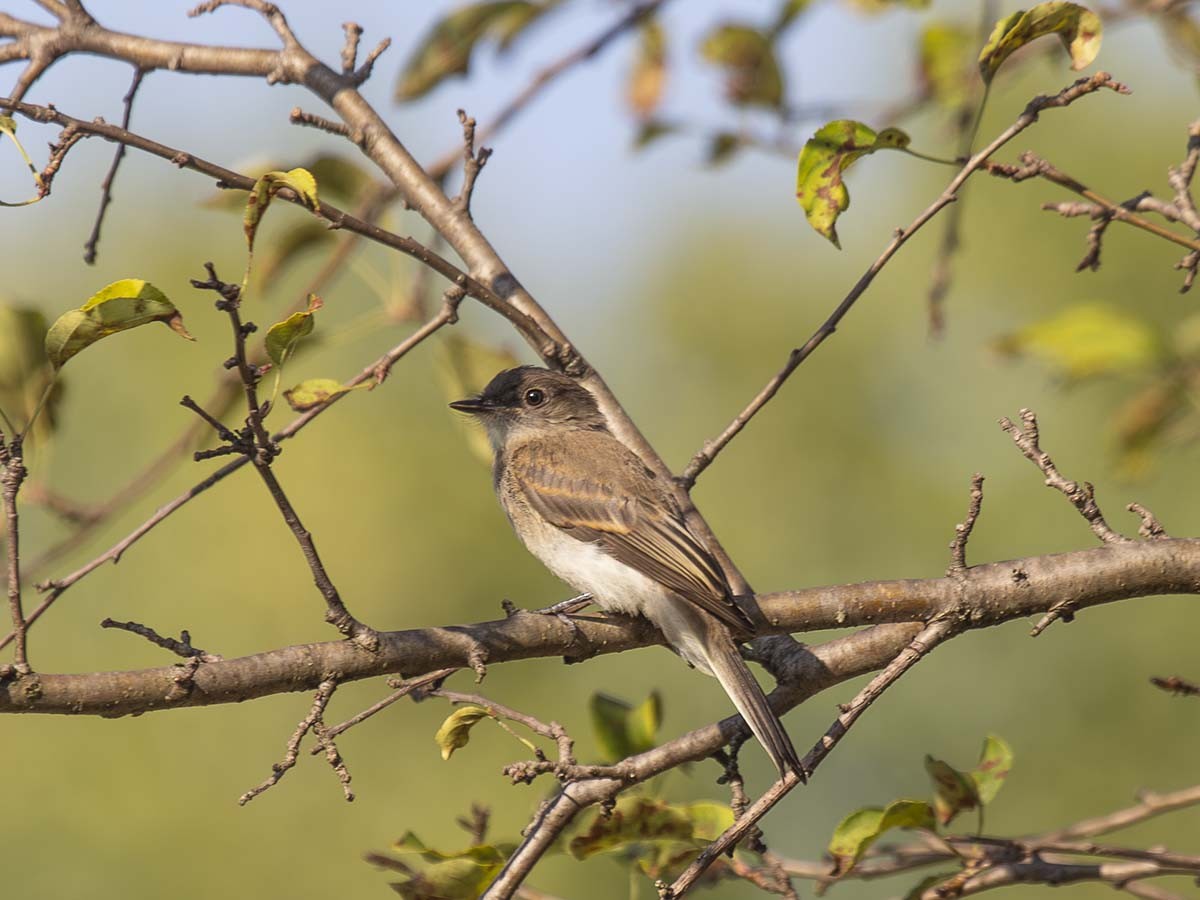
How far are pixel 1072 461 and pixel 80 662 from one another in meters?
11.9

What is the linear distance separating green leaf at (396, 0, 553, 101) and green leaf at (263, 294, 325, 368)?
6.40ft

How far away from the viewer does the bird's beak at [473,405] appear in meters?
4.67

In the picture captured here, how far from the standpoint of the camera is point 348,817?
45.1 feet

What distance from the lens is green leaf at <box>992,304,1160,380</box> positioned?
124 inches

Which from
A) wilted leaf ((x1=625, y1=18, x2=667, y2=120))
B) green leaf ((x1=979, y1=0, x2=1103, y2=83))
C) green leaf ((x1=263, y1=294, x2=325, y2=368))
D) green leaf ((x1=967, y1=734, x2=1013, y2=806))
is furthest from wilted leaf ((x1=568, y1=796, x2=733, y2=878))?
wilted leaf ((x1=625, y1=18, x2=667, y2=120))

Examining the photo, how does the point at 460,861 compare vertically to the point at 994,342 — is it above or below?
below

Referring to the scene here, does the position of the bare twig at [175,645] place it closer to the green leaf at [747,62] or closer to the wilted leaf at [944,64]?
the green leaf at [747,62]

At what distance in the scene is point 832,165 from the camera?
2754 millimetres

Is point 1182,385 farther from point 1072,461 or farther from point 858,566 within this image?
point 858,566

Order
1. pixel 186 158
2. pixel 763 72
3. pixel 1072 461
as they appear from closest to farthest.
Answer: pixel 186 158
pixel 763 72
pixel 1072 461

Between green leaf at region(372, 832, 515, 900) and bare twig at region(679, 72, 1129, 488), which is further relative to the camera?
bare twig at region(679, 72, 1129, 488)

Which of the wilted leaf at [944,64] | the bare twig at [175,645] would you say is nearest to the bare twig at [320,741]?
the bare twig at [175,645]

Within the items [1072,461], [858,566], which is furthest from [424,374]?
[1072,461]

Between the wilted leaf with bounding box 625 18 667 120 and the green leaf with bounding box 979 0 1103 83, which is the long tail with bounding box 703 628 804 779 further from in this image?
the wilted leaf with bounding box 625 18 667 120
